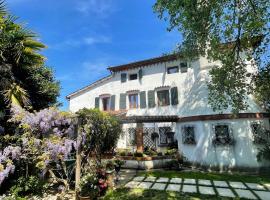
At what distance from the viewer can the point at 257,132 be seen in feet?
45.0

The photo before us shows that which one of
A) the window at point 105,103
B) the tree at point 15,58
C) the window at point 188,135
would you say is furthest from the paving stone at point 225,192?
the window at point 105,103

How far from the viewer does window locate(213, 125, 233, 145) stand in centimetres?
1406

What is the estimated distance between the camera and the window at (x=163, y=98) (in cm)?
1973

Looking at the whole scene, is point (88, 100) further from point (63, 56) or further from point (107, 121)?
Result: point (107, 121)

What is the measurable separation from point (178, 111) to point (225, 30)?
412 inches

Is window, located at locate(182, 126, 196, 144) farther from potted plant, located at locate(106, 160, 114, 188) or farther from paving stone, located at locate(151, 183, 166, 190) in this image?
potted plant, located at locate(106, 160, 114, 188)

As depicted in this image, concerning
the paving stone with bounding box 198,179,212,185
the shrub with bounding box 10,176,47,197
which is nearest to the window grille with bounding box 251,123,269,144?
the paving stone with bounding box 198,179,212,185

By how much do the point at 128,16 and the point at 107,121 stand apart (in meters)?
9.10

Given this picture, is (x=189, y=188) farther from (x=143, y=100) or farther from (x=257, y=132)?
(x=143, y=100)

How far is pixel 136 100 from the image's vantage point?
70.0 feet

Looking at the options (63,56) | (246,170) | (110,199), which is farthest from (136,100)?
(110,199)

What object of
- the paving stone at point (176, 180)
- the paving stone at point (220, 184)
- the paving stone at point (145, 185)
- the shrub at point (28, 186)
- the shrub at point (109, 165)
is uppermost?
the shrub at point (109, 165)

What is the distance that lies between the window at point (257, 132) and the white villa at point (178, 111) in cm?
6

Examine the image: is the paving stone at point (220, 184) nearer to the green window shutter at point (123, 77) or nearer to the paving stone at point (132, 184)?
the paving stone at point (132, 184)
